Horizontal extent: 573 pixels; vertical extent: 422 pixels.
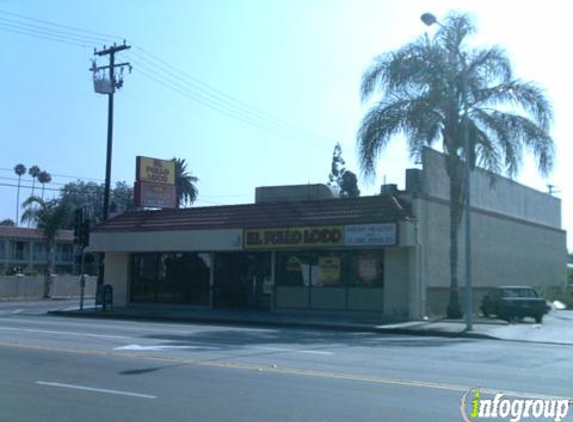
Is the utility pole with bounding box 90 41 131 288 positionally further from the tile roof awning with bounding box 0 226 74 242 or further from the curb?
the tile roof awning with bounding box 0 226 74 242

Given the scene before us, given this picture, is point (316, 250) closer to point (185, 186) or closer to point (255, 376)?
point (255, 376)

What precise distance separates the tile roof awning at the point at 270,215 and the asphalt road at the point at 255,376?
359 inches

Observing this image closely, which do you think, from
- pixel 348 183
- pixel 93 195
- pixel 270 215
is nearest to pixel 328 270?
pixel 270 215

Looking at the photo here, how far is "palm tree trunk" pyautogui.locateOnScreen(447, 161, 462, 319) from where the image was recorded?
2889cm

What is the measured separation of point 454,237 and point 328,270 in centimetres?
517

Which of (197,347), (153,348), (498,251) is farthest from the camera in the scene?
(498,251)

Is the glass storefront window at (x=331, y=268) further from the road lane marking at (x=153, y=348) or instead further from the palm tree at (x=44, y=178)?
the palm tree at (x=44, y=178)

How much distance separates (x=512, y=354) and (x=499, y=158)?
13.0m

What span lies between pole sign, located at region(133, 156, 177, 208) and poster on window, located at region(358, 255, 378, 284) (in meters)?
12.9

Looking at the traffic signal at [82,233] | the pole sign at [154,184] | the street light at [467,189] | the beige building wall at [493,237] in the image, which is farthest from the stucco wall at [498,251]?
the traffic signal at [82,233]

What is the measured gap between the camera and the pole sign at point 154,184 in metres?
37.9

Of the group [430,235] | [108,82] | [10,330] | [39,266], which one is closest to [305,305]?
[430,235]

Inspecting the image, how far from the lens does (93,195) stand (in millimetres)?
96125

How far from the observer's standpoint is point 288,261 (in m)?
31.9
